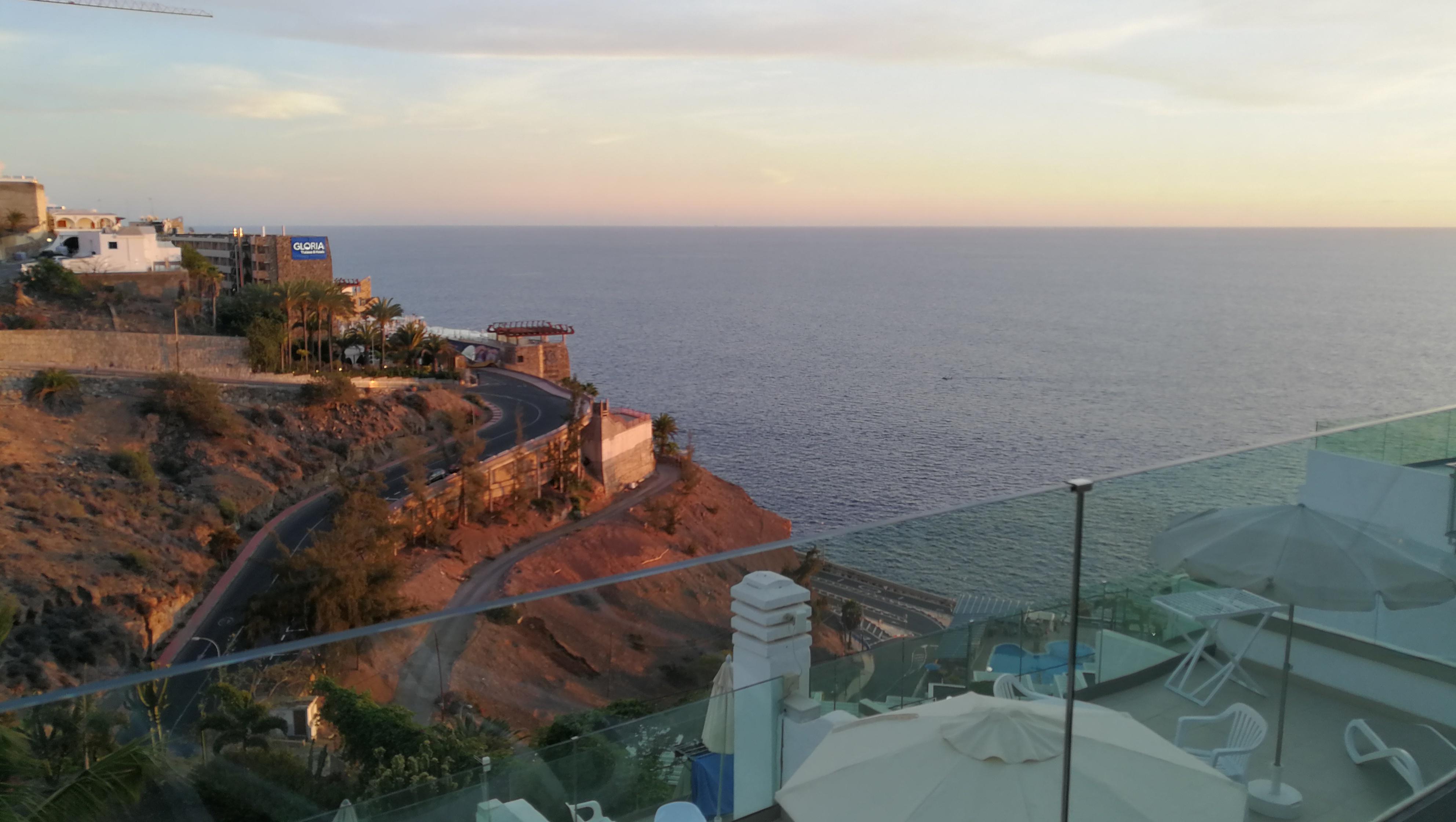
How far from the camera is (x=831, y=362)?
68562mm

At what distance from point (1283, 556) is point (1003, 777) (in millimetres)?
1265

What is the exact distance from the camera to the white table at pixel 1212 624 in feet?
11.1

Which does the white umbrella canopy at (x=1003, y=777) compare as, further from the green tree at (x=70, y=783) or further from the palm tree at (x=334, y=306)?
the palm tree at (x=334, y=306)

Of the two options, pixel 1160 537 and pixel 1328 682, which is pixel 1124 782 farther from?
pixel 1328 682

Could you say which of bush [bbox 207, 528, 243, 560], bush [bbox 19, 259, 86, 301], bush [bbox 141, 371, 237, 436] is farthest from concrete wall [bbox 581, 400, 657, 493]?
bush [bbox 19, 259, 86, 301]

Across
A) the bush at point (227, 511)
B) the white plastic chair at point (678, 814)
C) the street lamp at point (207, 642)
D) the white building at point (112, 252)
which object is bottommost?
the street lamp at point (207, 642)

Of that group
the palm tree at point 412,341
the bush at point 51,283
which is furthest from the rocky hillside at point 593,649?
the bush at point 51,283

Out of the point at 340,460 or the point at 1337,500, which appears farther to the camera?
the point at 340,460

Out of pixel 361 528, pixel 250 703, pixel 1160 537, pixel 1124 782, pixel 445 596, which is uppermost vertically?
pixel 1160 537

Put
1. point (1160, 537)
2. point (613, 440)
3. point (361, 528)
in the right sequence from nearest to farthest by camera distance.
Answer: point (1160, 537), point (361, 528), point (613, 440)

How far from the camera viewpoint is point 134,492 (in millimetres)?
26016

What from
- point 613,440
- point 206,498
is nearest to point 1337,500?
point 206,498

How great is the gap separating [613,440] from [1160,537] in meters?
31.5

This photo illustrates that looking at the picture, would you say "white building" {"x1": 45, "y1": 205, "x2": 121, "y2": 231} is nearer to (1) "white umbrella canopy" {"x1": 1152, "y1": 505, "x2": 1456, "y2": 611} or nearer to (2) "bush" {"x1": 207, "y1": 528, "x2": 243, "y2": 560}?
(2) "bush" {"x1": 207, "y1": 528, "x2": 243, "y2": 560}
